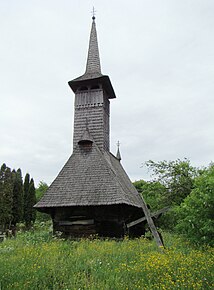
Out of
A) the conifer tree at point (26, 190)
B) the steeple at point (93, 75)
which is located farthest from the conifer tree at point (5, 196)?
the steeple at point (93, 75)

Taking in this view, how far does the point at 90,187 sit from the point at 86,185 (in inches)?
9.6

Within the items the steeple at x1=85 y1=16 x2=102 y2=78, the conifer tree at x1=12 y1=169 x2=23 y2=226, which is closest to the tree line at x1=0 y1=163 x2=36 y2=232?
the conifer tree at x1=12 y1=169 x2=23 y2=226

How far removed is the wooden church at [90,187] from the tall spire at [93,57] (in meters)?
1.20

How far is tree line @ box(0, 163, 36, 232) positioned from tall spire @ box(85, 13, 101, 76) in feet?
32.8

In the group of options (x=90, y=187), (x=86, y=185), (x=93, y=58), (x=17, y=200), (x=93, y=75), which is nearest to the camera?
(x=90, y=187)

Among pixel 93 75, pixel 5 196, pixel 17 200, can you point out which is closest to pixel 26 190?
pixel 17 200

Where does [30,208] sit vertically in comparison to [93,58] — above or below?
below

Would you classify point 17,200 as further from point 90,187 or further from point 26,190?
point 90,187

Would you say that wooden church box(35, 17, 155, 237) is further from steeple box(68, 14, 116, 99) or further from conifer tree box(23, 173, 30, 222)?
conifer tree box(23, 173, 30, 222)

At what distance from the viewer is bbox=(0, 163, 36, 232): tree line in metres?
20.8

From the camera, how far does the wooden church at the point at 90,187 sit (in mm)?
12055

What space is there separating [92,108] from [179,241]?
9189 mm

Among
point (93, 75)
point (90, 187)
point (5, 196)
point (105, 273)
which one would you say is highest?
point (93, 75)

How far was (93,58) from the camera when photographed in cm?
1806
